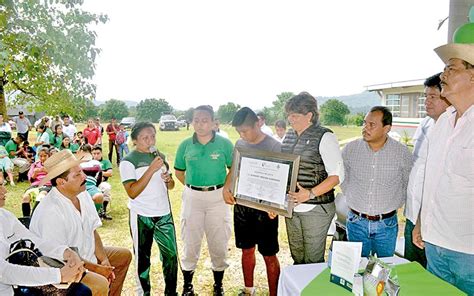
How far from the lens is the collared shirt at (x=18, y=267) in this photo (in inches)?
75.0

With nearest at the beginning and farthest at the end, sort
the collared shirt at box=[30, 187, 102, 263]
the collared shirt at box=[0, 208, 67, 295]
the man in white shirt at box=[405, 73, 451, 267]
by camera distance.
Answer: the collared shirt at box=[0, 208, 67, 295]
the man in white shirt at box=[405, 73, 451, 267]
the collared shirt at box=[30, 187, 102, 263]

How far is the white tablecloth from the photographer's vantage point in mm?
1746

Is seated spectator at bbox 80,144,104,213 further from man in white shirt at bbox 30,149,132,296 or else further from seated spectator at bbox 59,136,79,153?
seated spectator at bbox 59,136,79,153

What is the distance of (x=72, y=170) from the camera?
7.75ft

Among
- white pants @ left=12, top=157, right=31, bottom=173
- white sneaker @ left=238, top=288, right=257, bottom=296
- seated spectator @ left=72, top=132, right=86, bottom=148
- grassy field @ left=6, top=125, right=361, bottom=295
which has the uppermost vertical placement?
seated spectator @ left=72, top=132, right=86, bottom=148

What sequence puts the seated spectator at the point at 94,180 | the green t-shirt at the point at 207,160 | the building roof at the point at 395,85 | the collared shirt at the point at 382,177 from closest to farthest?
the collared shirt at the point at 382,177
the green t-shirt at the point at 207,160
the seated spectator at the point at 94,180
the building roof at the point at 395,85

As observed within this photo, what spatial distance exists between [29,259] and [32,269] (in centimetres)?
9

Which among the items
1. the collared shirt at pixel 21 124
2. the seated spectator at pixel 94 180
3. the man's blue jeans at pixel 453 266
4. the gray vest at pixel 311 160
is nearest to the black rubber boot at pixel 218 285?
the gray vest at pixel 311 160

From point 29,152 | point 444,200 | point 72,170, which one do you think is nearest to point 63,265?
point 72,170

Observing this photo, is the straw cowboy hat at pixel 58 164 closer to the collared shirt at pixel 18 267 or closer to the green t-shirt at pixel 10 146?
the collared shirt at pixel 18 267

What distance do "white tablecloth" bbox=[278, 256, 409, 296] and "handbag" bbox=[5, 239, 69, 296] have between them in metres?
1.23

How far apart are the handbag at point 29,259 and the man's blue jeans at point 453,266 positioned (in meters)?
1.97

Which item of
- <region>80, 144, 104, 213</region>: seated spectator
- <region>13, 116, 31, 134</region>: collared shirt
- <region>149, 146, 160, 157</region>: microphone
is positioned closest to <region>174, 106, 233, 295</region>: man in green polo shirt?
<region>149, 146, 160, 157</region>: microphone

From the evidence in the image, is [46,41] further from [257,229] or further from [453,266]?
[453,266]
